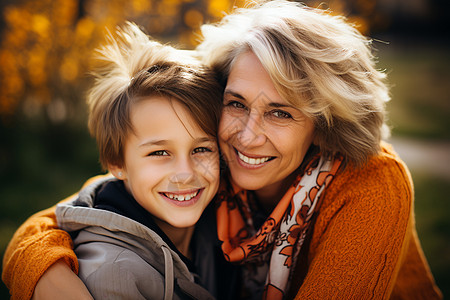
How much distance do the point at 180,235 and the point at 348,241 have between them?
95cm

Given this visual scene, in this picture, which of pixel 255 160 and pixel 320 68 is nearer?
pixel 320 68

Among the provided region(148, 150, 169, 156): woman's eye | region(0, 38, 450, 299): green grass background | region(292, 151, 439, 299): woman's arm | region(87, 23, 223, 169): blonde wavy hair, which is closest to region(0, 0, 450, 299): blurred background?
region(0, 38, 450, 299): green grass background

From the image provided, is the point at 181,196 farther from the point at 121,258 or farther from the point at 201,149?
the point at 121,258

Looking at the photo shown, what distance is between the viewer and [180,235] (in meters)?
2.17

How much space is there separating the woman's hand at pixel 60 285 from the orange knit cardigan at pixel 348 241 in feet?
0.10

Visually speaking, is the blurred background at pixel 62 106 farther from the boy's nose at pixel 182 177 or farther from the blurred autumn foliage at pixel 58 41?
the boy's nose at pixel 182 177

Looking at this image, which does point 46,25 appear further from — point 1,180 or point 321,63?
point 321,63

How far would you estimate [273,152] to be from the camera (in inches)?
78.1

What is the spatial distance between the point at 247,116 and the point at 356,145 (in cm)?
61

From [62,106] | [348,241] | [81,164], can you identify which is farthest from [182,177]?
[62,106]

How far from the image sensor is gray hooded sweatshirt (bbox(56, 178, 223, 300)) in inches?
63.3

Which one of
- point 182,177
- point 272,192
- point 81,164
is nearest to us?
point 182,177

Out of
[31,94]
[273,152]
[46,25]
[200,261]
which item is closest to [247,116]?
[273,152]

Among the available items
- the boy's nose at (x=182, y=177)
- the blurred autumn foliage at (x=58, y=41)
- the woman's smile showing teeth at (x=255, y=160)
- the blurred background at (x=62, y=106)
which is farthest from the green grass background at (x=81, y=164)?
the woman's smile showing teeth at (x=255, y=160)
